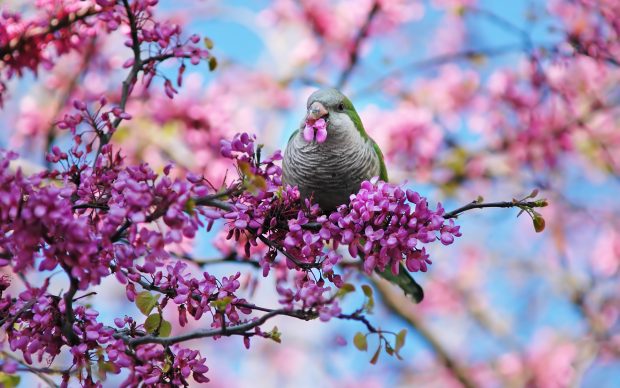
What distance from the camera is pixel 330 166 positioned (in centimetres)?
249

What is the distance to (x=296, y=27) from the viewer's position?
6.45 metres

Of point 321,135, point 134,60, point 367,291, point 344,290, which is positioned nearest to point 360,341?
point 367,291

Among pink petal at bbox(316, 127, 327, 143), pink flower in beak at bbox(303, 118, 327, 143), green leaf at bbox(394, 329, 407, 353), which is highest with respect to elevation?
pink flower in beak at bbox(303, 118, 327, 143)

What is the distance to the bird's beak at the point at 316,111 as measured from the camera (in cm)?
231

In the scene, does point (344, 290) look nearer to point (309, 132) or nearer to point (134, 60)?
point (309, 132)

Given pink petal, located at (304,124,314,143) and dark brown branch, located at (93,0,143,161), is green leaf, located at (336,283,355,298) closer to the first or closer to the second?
pink petal, located at (304,124,314,143)

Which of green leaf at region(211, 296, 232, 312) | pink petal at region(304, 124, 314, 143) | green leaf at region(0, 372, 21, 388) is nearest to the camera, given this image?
green leaf at region(211, 296, 232, 312)

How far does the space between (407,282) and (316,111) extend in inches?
35.8

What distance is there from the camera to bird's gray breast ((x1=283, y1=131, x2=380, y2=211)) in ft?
8.18

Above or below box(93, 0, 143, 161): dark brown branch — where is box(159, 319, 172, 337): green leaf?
below

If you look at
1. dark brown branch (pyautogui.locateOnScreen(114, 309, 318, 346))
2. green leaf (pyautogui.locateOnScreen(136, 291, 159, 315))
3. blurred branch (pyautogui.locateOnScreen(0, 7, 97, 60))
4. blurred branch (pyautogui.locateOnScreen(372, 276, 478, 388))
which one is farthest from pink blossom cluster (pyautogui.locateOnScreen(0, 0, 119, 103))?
blurred branch (pyautogui.locateOnScreen(372, 276, 478, 388))

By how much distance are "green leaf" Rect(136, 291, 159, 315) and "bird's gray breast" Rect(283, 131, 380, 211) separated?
3.06ft

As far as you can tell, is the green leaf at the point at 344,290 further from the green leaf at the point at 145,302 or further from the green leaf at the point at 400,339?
the green leaf at the point at 145,302

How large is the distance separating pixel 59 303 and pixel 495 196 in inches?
191
